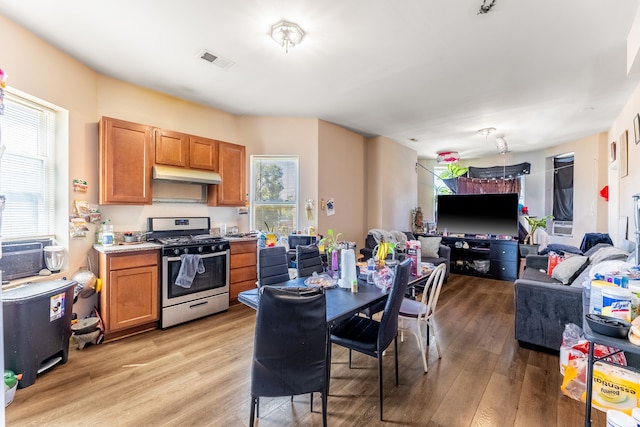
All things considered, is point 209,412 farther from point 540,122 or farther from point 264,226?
point 540,122

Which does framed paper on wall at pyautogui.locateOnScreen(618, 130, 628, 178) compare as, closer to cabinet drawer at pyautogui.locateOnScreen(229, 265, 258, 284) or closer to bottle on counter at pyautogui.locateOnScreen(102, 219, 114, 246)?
cabinet drawer at pyautogui.locateOnScreen(229, 265, 258, 284)

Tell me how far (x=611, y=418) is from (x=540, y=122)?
15.1ft

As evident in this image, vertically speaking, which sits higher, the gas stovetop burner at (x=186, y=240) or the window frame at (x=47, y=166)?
the window frame at (x=47, y=166)

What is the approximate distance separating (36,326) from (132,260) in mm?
862

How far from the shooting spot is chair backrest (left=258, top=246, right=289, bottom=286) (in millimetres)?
2357

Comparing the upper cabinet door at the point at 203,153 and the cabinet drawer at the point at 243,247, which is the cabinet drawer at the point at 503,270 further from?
the upper cabinet door at the point at 203,153

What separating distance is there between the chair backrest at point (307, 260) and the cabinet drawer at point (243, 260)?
4.63 ft

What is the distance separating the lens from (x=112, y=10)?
2119 millimetres

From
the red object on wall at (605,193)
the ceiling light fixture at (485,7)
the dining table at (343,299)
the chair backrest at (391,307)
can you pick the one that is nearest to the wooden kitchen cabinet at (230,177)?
the dining table at (343,299)

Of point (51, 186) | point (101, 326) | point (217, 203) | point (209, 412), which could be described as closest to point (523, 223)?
point (217, 203)

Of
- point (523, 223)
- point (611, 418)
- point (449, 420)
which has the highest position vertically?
point (523, 223)

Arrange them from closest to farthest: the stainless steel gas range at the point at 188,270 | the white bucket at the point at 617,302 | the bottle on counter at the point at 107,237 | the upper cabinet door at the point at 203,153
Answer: the white bucket at the point at 617,302, the bottle on counter at the point at 107,237, the stainless steel gas range at the point at 188,270, the upper cabinet door at the point at 203,153

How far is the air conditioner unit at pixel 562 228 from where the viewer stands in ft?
19.5

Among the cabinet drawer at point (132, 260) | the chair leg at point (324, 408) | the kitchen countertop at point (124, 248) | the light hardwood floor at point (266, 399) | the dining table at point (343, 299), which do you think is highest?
the kitchen countertop at point (124, 248)
